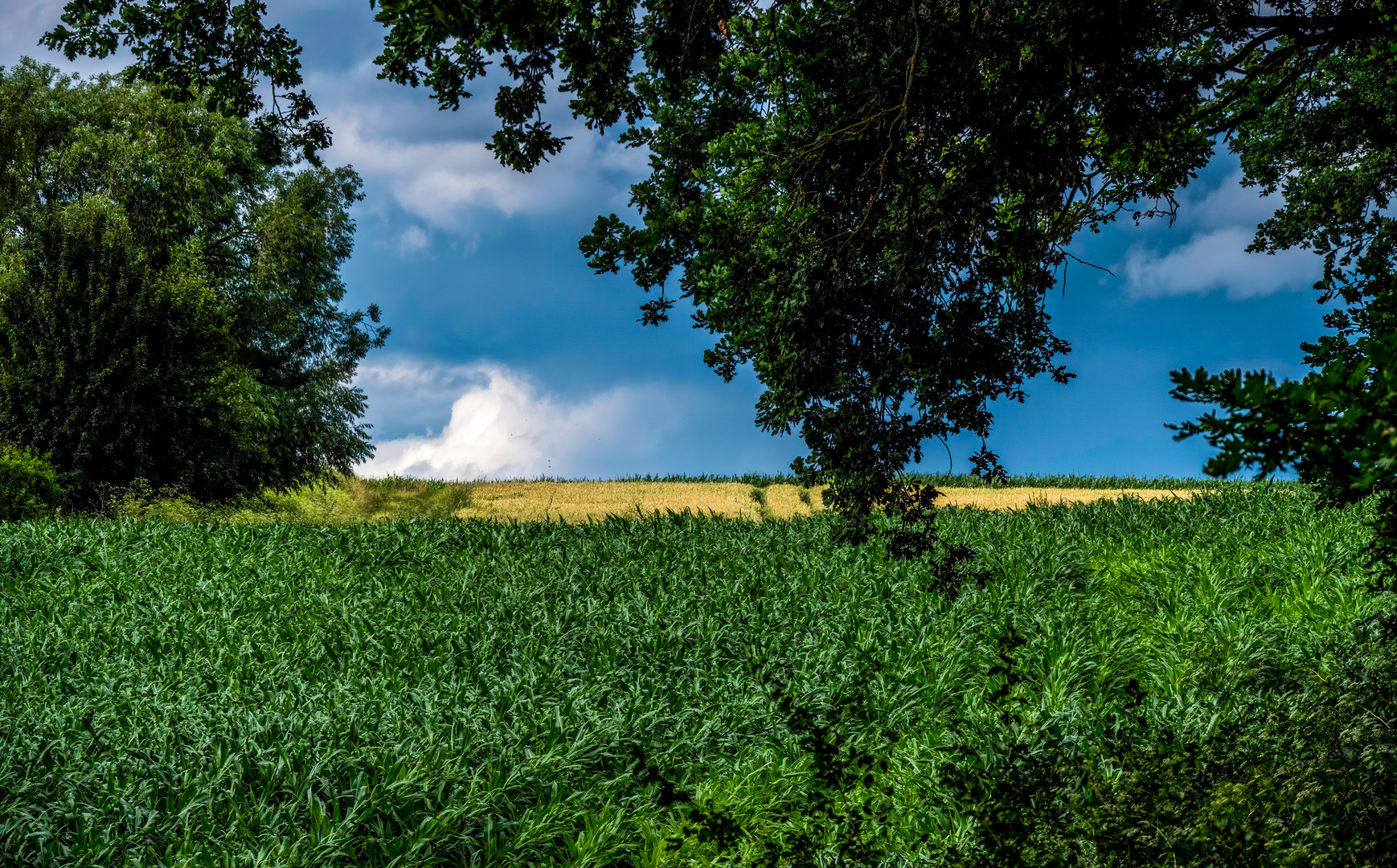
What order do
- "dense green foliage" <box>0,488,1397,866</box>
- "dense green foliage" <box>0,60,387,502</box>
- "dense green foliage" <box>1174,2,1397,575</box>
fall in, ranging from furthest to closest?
"dense green foliage" <box>0,60,387,502</box>, "dense green foliage" <box>0,488,1397,866</box>, "dense green foliage" <box>1174,2,1397,575</box>

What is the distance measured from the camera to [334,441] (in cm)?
2508

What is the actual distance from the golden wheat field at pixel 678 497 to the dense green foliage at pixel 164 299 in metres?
5.35

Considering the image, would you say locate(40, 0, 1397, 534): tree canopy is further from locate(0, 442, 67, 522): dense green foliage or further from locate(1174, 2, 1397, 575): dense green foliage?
locate(0, 442, 67, 522): dense green foliage

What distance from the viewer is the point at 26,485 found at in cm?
1758

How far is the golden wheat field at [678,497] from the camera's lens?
20984 millimetres

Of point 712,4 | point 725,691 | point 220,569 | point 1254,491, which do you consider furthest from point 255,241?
point 1254,491

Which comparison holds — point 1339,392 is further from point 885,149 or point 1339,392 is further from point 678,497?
point 678,497

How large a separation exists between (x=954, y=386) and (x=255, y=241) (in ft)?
85.9

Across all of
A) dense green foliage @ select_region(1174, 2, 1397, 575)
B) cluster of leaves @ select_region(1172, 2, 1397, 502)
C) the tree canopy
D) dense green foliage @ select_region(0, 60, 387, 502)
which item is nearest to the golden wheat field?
dense green foliage @ select_region(0, 60, 387, 502)

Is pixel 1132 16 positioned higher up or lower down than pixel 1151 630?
higher up

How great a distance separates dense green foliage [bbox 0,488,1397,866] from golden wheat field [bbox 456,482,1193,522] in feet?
34.4

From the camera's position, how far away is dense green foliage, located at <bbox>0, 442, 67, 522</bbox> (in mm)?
17250

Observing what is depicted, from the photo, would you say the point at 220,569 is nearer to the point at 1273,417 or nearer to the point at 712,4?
the point at 712,4

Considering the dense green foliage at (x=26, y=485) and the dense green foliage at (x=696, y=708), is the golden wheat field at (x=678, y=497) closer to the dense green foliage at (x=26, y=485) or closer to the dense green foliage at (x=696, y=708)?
the dense green foliage at (x=26, y=485)
